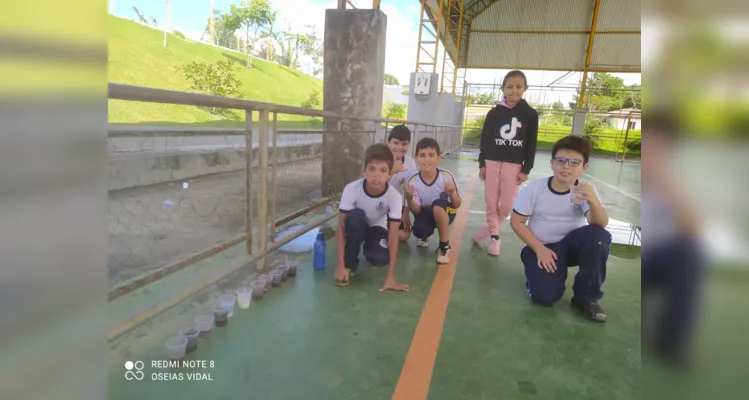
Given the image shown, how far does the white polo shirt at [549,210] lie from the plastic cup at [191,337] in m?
1.96

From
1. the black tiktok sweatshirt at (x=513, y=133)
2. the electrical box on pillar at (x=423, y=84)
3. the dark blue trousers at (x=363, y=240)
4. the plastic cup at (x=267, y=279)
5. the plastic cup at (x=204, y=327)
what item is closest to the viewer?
the plastic cup at (x=204, y=327)

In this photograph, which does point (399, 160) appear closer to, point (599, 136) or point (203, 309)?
point (203, 309)

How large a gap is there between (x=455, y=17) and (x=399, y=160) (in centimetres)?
1694

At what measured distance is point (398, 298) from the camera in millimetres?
2598

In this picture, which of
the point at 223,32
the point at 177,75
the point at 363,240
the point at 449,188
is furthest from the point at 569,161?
the point at 223,32

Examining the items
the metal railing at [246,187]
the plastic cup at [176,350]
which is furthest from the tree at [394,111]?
the plastic cup at [176,350]

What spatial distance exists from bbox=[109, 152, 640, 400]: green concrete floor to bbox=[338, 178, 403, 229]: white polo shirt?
0.45 metres

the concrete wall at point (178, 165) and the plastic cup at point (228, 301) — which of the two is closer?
the plastic cup at point (228, 301)

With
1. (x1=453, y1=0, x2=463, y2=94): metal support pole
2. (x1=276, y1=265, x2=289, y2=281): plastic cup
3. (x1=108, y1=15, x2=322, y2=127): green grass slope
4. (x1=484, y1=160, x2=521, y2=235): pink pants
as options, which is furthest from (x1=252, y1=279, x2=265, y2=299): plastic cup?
(x1=453, y1=0, x2=463, y2=94): metal support pole

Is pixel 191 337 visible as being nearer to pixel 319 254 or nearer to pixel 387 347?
pixel 387 347

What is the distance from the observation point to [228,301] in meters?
2.27

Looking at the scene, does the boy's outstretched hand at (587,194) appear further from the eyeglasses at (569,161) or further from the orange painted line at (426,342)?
the orange painted line at (426,342)

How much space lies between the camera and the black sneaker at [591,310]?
2424mm

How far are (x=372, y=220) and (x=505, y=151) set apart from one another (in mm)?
1396
